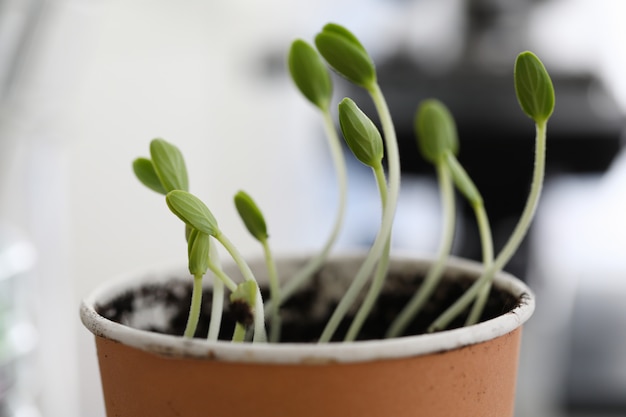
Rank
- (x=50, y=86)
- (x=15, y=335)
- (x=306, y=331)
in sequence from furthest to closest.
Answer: (x=50, y=86) → (x=15, y=335) → (x=306, y=331)

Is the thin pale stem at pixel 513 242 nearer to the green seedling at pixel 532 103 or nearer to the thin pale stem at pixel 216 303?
the green seedling at pixel 532 103

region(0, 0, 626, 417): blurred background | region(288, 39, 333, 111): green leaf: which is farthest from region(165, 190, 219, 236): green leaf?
region(0, 0, 626, 417): blurred background

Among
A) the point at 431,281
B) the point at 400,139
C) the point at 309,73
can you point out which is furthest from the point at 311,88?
the point at 400,139

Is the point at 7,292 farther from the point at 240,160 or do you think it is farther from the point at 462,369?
the point at 240,160

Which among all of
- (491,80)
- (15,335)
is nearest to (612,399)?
(491,80)

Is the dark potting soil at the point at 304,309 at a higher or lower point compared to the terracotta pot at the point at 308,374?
lower

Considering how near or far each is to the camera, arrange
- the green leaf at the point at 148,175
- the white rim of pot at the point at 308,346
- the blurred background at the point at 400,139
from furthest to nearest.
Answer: the blurred background at the point at 400,139 → the green leaf at the point at 148,175 → the white rim of pot at the point at 308,346

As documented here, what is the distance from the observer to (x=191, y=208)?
0.75 ft

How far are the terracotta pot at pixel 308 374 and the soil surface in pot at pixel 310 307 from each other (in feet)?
0.20

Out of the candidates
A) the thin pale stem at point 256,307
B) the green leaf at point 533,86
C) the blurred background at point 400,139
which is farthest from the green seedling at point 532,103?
the blurred background at point 400,139

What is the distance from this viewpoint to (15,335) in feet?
1.94

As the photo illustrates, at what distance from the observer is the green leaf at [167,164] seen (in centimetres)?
26

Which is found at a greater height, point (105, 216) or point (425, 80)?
point (425, 80)

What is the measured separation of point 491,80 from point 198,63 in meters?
0.96
